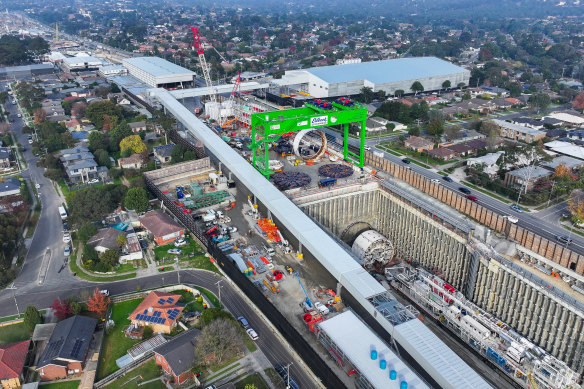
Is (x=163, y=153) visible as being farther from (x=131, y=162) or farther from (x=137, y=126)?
(x=137, y=126)

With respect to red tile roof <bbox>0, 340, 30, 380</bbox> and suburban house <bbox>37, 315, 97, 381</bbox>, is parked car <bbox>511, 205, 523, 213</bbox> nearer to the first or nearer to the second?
suburban house <bbox>37, 315, 97, 381</bbox>

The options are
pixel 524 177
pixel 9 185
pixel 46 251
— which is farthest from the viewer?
pixel 9 185

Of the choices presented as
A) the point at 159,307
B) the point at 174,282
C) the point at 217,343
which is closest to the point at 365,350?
the point at 217,343

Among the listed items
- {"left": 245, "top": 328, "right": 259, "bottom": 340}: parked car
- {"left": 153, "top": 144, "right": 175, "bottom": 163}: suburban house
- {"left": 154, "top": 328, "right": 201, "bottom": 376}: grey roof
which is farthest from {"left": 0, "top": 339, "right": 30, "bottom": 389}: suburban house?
{"left": 153, "top": 144, "right": 175, "bottom": 163}: suburban house

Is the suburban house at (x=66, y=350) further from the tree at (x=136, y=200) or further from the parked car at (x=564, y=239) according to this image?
the parked car at (x=564, y=239)

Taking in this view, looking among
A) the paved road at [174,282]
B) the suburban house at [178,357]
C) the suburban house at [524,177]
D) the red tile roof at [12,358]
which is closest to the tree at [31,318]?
the red tile roof at [12,358]

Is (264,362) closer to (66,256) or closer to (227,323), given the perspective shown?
(227,323)
